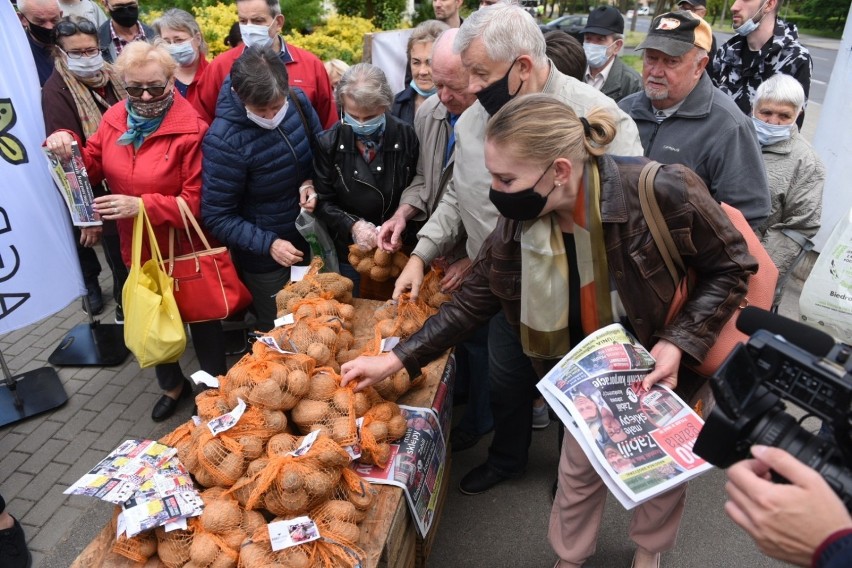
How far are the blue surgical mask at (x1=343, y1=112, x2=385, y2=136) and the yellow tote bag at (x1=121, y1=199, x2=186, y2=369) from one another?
3.79 ft

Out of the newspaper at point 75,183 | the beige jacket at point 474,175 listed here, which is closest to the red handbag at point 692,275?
the beige jacket at point 474,175

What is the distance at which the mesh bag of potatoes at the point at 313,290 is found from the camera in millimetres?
2913

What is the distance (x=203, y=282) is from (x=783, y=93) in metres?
3.39

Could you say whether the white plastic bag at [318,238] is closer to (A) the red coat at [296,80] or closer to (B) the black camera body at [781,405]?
(A) the red coat at [296,80]

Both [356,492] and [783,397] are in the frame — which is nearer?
[783,397]

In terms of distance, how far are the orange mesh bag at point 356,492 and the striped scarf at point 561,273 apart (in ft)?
2.68

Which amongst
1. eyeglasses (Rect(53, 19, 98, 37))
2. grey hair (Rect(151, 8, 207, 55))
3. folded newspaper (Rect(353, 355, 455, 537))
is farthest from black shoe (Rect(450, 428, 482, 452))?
grey hair (Rect(151, 8, 207, 55))

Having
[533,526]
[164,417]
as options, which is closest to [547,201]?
[533,526]

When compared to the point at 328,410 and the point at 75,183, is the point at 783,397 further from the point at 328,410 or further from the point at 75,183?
the point at 75,183

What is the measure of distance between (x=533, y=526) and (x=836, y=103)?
458cm

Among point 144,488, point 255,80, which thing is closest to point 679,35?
point 255,80

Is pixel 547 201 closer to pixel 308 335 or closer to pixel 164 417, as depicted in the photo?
pixel 308 335

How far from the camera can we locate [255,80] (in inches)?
118

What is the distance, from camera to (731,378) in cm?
134
